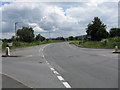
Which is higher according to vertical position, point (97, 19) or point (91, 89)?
point (97, 19)

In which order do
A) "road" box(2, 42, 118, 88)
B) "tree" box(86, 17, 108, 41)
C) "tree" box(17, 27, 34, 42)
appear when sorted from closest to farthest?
"road" box(2, 42, 118, 88), "tree" box(86, 17, 108, 41), "tree" box(17, 27, 34, 42)

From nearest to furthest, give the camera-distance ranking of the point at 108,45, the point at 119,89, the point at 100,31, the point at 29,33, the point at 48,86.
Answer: the point at 119,89, the point at 48,86, the point at 108,45, the point at 100,31, the point at 29,33

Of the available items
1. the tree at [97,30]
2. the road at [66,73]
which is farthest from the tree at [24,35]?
the road at [66,73]

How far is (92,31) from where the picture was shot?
82.5 m

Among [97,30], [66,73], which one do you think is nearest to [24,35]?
[97,30]

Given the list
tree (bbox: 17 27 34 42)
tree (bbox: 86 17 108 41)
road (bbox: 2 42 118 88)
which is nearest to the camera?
road (bbox: 2 42 118 88)

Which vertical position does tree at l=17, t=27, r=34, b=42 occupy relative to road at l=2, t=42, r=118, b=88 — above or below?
above

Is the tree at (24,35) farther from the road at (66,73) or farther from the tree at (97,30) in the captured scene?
the road at (66,73)

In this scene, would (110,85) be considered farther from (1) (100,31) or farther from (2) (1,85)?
(1) (100,31)

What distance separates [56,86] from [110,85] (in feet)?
6.53

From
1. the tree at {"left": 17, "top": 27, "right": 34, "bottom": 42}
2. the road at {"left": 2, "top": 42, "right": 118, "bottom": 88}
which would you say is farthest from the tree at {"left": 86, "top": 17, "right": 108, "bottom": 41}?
the road at {"left": 2, "top": 42, "right": 118, "bottom": 88}

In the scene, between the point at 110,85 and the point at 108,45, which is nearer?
the point at 110,85

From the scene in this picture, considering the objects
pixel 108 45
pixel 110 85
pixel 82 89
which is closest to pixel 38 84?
pixel 82 89

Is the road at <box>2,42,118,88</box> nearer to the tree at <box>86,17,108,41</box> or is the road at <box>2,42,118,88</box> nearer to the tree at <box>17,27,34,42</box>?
the tree at <box>86,17,108,41</box>
